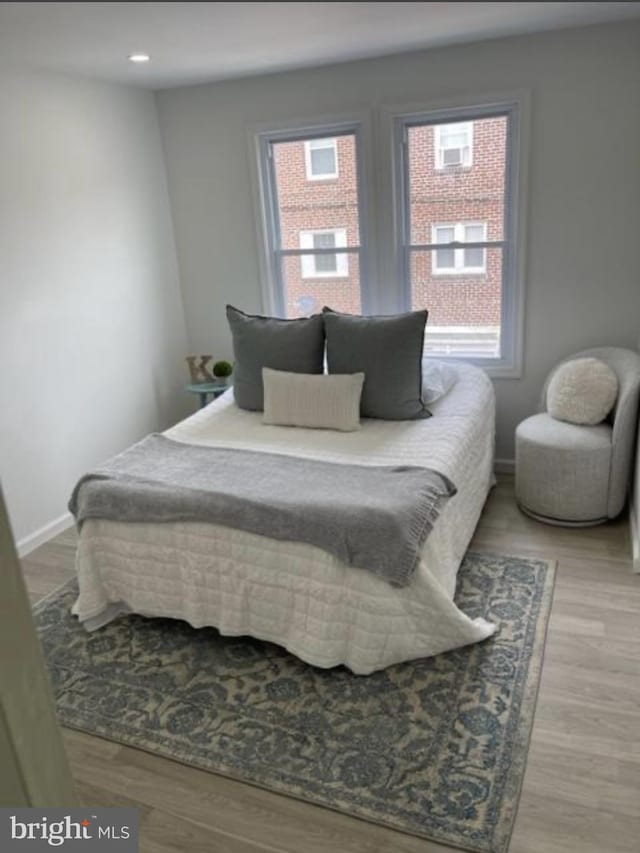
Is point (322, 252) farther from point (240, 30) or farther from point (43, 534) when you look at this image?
point (43, 534)

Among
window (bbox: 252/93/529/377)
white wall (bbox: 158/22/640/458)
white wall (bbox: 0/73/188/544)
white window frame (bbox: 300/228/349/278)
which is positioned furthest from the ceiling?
white window frame (bbox: 300/228/349/278)

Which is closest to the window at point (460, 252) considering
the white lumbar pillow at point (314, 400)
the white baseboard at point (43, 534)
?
the white lumbar pillow at point (314, 400)

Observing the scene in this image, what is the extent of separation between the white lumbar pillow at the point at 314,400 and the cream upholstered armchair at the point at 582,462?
920 millimetres

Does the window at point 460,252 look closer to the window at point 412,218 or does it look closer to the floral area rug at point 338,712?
the window at point 412,218

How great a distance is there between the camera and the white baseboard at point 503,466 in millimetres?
3908

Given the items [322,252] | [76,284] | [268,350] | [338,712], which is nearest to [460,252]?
[322,252]

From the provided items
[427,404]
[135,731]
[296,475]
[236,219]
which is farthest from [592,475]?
[236,219]

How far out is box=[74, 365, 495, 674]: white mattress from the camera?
2193 mm

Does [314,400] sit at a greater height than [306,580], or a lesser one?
greater

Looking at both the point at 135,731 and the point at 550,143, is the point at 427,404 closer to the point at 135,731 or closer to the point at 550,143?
the point at 550,143

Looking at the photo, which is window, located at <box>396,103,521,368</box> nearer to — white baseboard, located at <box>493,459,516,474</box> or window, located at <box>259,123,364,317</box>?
window, located at <box>259,123,364,317</box>

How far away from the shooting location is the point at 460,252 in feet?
12.2

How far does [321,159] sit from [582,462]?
2.33m

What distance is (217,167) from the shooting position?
13.2 ft
